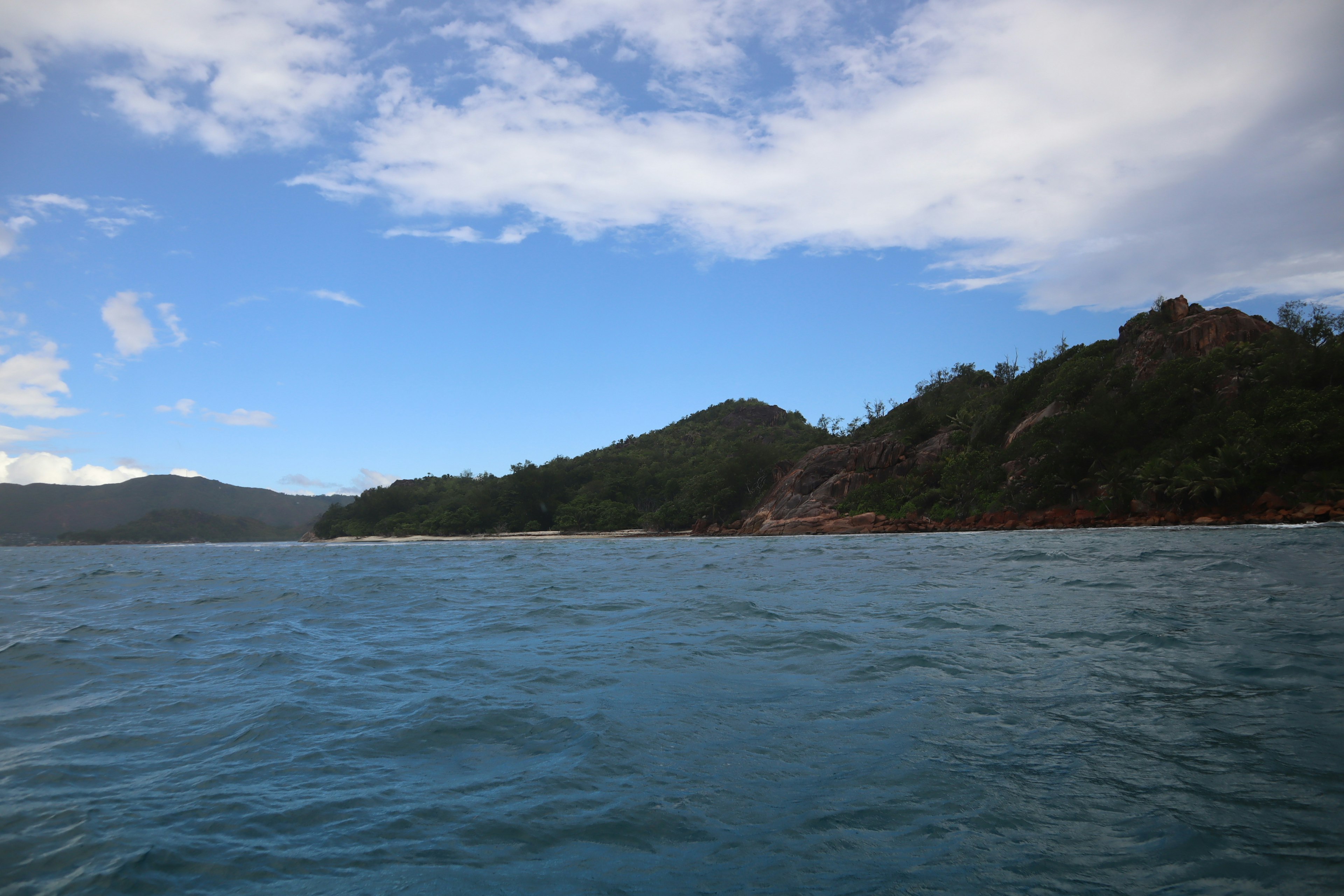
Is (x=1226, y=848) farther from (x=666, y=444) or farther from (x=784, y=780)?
(x=666, y=444)

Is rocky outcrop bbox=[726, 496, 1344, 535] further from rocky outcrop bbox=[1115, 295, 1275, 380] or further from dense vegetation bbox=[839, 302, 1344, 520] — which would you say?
rocky outcrop bbox=[1115, 295, 1275, 380]

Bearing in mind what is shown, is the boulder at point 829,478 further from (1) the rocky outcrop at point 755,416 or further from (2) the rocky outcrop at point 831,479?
(1) the rocky outcrop at point 755,416

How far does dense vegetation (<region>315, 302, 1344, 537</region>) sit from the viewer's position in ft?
126

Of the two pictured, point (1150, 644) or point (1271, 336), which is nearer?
point (1150, 644)

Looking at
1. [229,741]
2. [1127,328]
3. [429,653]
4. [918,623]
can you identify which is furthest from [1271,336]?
[229,741]

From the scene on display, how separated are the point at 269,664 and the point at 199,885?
6.84 meters

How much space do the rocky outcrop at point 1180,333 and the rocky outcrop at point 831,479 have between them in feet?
59.7

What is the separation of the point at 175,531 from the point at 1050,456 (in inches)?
7708

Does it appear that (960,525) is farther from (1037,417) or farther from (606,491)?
(606,491)

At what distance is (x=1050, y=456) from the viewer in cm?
5178

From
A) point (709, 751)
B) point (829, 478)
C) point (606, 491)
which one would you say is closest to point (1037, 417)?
point (829, 478)

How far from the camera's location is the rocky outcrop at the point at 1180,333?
48.7 metres

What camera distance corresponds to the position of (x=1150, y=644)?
868cm

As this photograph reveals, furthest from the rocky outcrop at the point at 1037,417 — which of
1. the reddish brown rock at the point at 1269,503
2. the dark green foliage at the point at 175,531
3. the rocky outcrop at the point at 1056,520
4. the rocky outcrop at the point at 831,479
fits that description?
the dark green foliage at the point at 175,531
